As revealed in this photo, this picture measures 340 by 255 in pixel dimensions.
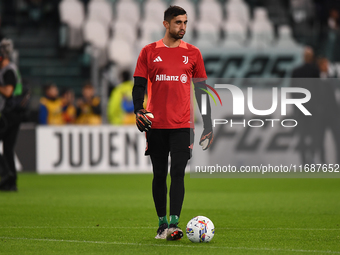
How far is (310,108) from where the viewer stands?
14.5m

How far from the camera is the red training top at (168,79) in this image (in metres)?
5.78

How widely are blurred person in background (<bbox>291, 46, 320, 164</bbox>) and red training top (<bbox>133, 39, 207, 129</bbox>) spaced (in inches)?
300

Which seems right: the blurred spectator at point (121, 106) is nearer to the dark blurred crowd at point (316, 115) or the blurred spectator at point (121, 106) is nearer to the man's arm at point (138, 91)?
the dark blurred crowd at point (316, 115)

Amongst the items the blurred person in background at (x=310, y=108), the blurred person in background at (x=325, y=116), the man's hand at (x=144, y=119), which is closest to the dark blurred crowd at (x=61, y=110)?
the blurred person in background at (x=310, y=108)

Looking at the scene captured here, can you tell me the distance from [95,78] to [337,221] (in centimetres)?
1016

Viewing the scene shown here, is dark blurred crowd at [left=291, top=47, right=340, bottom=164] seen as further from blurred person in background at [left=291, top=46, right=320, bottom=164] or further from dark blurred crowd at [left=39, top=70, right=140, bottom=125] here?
dark blurred crowd at [left=39, top=70, right=140, bottom=125]

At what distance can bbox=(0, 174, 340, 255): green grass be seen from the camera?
5504 mm

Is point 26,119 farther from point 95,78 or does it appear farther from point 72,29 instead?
point 72,29

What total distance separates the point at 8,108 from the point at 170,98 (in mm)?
5248

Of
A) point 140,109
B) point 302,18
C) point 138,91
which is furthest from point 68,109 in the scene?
point 140,109


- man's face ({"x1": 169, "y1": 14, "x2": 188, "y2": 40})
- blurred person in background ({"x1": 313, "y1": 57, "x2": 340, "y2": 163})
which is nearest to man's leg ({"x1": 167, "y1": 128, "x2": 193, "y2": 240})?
man's face ({"x1": 169, "y1": 14, "x2": 188, "y2": 40})

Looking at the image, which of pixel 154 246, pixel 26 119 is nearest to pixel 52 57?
pixel 26 119

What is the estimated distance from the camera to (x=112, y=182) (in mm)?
12758

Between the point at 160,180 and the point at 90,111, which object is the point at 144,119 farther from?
the point at 90,111
